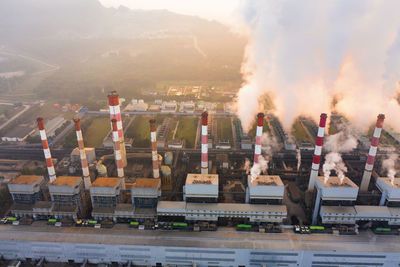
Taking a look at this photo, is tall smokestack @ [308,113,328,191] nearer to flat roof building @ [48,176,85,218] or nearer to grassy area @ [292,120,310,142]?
grassy area @ [292,120,310,142]

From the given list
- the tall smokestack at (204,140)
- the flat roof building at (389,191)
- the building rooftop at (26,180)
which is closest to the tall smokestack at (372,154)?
the flat roof building at (389,191)

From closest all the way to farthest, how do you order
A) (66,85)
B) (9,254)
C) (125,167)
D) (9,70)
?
(9,254), (125,167), (66,85), (9,70)

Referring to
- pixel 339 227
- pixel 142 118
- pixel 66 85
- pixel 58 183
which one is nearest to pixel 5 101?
pixel 66 85

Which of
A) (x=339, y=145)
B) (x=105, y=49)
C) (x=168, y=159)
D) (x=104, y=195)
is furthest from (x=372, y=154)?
(x=105, y=49)

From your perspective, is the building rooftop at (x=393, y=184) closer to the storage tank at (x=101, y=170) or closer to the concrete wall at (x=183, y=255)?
the concrete wall at (x=183, y=255)

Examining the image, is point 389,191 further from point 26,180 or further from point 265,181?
point 26,180

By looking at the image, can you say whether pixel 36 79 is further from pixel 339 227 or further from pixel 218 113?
pixel 339 227
